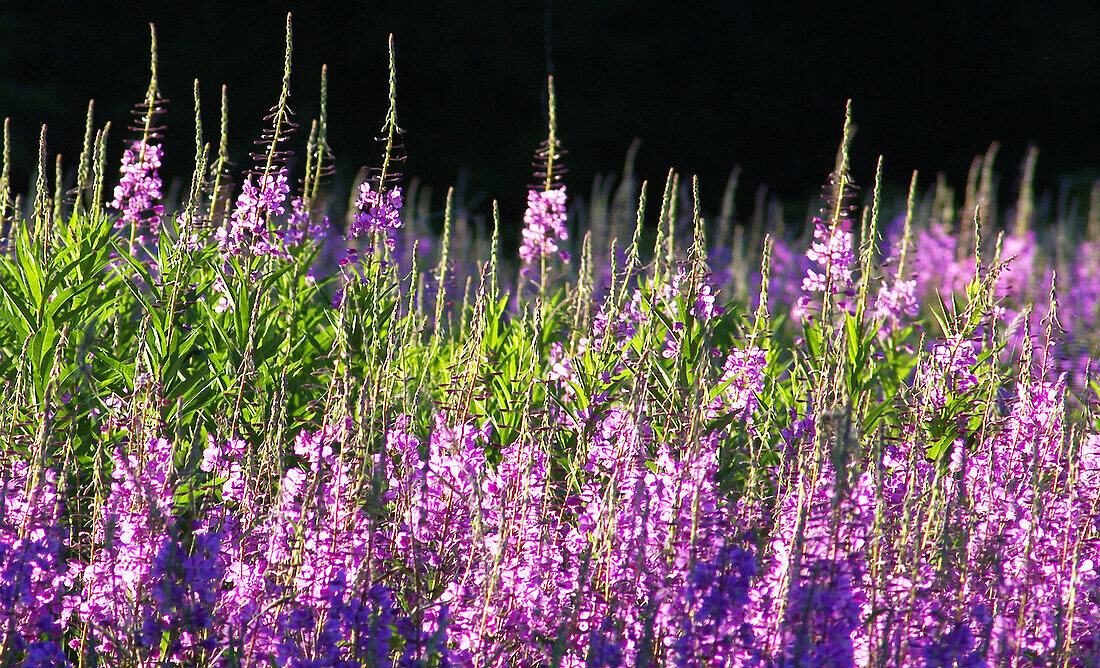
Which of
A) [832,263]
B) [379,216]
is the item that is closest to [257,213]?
[379,216]

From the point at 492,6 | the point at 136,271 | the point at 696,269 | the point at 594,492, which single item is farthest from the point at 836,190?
the point at 492,6

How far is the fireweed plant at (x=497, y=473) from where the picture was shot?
94.7 inches

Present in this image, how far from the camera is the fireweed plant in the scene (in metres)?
2.40

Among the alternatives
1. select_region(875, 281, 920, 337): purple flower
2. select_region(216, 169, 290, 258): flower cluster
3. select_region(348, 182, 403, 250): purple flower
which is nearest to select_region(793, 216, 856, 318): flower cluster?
select_region(875, 281, 920, 337): purple flower

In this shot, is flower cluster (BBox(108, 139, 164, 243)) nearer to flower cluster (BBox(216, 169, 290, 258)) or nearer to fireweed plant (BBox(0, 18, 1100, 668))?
fireweed plant (BBox(0, 18, 1100, 668))

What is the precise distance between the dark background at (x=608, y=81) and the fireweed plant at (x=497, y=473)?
8549mm

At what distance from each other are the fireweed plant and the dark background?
8549 millimetres

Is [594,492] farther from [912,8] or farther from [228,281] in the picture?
[912,8]

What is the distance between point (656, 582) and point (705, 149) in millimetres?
14523

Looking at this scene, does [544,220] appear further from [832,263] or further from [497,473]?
[497,473]

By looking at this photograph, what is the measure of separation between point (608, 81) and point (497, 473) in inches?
516

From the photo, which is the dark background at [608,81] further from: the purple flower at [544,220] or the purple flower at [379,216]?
the purple flower at [379,216]

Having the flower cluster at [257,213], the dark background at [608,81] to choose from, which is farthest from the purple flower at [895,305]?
the dark background at [608,81]

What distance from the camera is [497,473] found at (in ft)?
11.3
